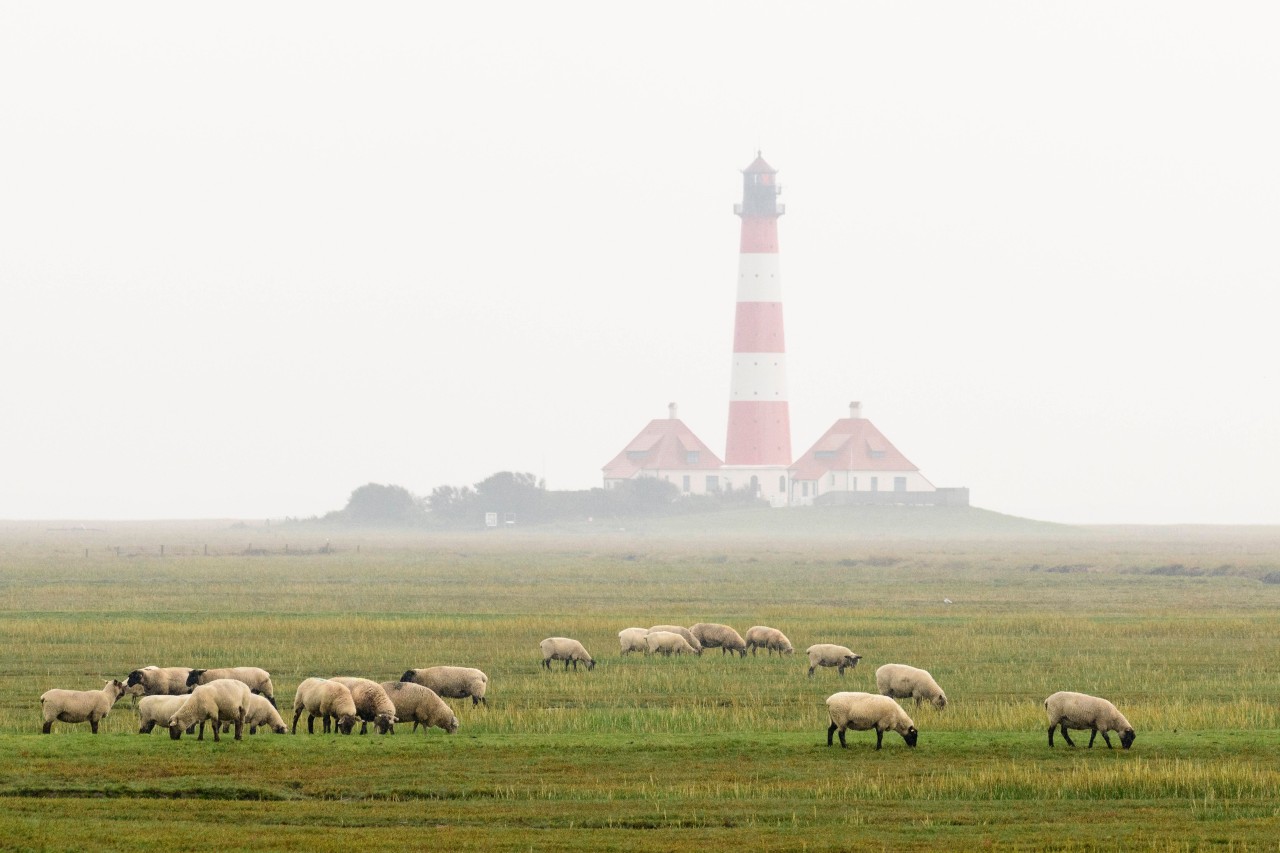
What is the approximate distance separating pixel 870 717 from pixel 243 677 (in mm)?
10170

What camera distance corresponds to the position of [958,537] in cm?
15475

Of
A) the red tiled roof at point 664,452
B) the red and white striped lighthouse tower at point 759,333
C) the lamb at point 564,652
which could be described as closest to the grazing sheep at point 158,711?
the lamb at point 564,652

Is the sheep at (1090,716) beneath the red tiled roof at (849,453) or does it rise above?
beneath

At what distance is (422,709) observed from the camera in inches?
1069

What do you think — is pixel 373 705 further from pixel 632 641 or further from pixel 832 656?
pixel 632 641

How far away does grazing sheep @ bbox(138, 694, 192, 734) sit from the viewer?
84.5 ft

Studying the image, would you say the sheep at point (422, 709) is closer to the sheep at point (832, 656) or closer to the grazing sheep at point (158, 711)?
the grazing sheep at point (158, 711)

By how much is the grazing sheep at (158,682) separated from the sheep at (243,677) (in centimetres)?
50

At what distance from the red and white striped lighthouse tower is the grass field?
65489 millimetres

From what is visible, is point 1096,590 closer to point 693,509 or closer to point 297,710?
point 297,710

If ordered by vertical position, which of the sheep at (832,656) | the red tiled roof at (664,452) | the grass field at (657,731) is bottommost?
the grass field at (657,731)

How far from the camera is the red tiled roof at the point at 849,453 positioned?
15712 cm

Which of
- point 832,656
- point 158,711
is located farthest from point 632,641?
point 158,711

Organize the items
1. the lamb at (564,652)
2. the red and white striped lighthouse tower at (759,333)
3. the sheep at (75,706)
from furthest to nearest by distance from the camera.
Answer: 1. the red and white striped lighthouse tower at (759,333)
2. the lamb at (564,652)
3. the sheep at (75,706)
